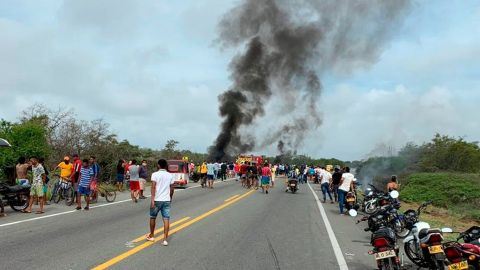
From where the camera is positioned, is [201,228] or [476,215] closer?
[201,228]

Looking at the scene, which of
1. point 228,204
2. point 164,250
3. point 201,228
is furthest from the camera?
point 228,204

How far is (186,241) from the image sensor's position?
9.57 m

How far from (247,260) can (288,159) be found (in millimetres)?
74397

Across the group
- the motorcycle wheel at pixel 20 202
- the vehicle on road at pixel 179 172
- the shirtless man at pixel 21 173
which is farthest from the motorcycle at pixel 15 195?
the vehicle on road at pixel 179 172

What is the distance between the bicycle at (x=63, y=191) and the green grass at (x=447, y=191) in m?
20.7

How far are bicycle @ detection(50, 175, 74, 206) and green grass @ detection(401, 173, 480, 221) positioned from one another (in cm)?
2070

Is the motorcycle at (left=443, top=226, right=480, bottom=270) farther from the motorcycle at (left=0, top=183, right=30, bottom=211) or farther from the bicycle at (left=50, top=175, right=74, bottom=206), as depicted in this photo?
Answer: the bicycle at (left=50, top=175, right=74, bottom=206)

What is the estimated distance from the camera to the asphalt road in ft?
24.8

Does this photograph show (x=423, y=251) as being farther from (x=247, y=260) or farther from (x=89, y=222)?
(x=89, y=222)

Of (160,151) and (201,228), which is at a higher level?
(160,151)

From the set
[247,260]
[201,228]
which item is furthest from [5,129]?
[247,260]

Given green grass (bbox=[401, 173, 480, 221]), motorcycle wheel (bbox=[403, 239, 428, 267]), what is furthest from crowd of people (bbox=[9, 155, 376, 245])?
green grass (bbox=[401, 173, 480, 221])

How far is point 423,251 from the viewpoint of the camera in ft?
22.3

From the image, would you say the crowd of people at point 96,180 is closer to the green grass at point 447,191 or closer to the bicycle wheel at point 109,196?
the bicycle wheel at point 109,196
